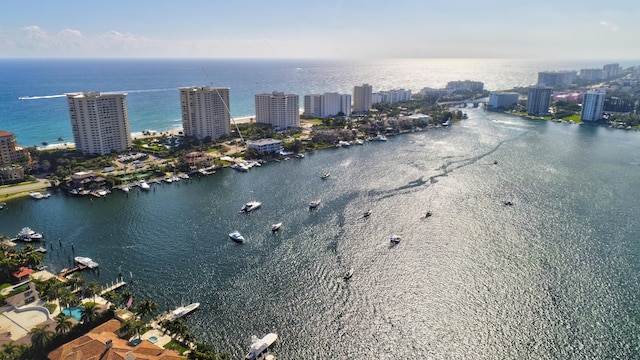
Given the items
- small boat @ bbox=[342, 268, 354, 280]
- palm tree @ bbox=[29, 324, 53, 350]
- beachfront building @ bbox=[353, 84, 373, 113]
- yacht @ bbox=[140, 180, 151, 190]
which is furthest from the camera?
beachfront building @ bbox=[353, 84, 373, 113]

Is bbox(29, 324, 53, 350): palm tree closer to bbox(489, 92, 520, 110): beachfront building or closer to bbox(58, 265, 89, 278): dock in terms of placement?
bbox(58, 265, 89, 278): dock

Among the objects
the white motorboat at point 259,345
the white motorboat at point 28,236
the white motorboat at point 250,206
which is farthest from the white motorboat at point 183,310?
the white motorboat at point 28,236

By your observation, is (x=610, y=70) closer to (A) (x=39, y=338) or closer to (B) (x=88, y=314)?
(B) (x=88, y=314)

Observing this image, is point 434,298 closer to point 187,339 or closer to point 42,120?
point 187,339

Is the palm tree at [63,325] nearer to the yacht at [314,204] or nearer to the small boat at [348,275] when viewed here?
the small boat at [348,275]

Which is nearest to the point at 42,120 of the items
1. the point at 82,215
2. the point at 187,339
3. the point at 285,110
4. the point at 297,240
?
the point at 285,110

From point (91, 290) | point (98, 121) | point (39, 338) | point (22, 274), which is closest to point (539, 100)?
point (98, 121)

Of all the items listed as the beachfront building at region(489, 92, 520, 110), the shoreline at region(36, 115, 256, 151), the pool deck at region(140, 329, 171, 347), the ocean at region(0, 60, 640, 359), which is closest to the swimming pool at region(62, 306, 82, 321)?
the ocean at region(0, 60, 640, 359)
